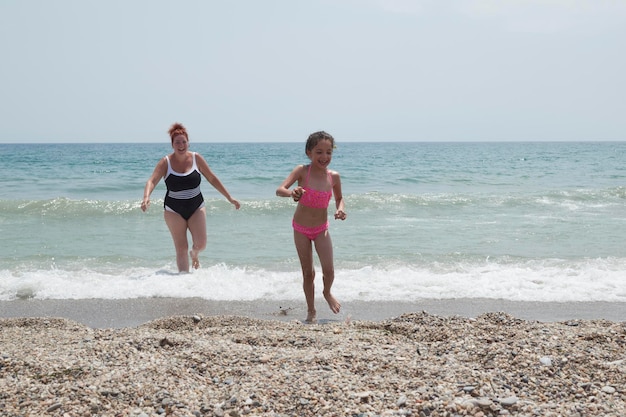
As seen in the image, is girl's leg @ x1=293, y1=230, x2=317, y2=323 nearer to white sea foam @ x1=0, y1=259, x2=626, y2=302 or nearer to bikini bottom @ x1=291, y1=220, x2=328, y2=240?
bikini bottom @ x1=291, y1=220, x2=328, y2=240

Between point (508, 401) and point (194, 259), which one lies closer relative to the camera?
point (508, 401)

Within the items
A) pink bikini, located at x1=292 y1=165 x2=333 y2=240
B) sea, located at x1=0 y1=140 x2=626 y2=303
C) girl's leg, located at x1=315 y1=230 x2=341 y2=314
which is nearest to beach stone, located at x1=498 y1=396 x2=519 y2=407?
girl's leg, located at x1=315 y1=230 x2=341 y2=314

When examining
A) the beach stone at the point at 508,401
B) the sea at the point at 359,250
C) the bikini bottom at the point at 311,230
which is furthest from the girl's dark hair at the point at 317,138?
the beach stone at the point at 508,401

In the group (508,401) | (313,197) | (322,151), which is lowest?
(508,401)

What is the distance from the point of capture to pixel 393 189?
20953 millimetres

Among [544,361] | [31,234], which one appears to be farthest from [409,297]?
[31,234]

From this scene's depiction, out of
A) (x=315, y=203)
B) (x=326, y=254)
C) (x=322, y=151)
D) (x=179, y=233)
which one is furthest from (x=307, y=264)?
(x=179, y=233)

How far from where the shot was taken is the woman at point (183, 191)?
6991mm

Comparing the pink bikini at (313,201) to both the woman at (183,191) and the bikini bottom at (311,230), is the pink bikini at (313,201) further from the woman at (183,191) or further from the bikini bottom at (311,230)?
the woman at (183,191)

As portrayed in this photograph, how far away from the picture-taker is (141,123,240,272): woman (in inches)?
275

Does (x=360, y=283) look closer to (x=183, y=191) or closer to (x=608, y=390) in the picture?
(x=183, y=191)

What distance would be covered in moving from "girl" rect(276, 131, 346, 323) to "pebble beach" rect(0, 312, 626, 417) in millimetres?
964

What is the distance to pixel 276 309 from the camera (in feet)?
20.1

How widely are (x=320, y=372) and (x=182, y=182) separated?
418cm
